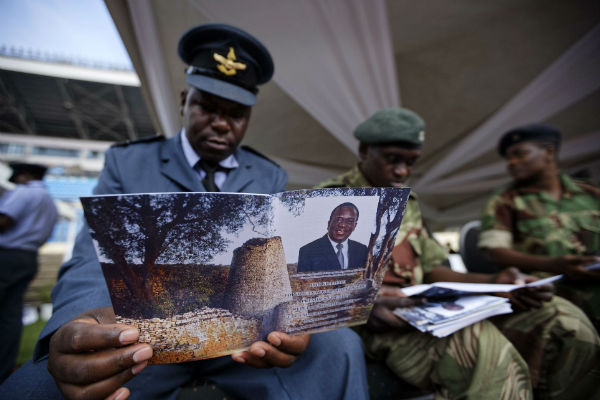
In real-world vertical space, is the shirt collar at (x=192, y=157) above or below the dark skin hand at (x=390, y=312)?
above

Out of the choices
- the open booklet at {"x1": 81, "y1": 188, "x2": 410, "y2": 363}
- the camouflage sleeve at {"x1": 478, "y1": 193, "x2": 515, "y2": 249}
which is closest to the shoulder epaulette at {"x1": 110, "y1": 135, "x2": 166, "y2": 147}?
the open booklet at {"x1": 81, "y1": 188, "x2": 410, "y2": 363}

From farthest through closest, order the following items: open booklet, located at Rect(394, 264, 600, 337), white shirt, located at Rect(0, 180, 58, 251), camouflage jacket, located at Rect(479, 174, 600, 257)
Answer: white shirt, located at Rect(0, 180, 58, 251) < camouflage jacket, located at Rect(479, 174, 600, 257) < open booklet, located at Rect(394, 264, 600, 337)

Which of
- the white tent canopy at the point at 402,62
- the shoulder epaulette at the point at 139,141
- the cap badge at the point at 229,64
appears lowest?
the shoulder epaulette at the point at 139,141

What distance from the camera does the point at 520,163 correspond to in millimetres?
1446

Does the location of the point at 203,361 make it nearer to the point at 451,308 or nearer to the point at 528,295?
the point at 451,308

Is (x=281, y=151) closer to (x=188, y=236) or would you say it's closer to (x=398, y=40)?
(x=398, y=40)

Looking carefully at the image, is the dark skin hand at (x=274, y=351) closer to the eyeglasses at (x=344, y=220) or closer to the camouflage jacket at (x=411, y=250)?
the eyeglasses at (x=344, y=220)

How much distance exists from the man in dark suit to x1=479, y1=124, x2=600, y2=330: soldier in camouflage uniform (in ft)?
3.74

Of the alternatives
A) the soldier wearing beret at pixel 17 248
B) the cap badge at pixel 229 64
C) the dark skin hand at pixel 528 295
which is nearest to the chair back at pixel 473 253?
the dark skin hand at pixel 528 295

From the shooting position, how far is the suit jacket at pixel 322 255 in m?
0.44

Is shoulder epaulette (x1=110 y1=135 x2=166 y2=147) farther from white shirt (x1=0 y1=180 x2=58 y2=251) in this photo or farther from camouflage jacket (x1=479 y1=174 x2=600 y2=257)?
white shirt (x1=0 y1=180 x2=58 y2=251)

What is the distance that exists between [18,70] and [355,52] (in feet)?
33.7

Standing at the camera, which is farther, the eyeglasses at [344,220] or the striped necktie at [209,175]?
the striped necktie at [209,175]

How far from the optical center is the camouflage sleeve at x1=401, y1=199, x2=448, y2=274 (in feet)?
3.62
